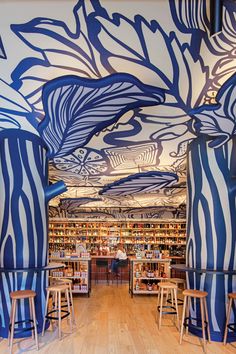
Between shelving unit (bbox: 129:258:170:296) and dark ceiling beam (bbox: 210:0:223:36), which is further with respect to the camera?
shelving unit (bbox: 129:258:170:296)

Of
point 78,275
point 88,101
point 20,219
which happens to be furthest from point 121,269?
point 88,101

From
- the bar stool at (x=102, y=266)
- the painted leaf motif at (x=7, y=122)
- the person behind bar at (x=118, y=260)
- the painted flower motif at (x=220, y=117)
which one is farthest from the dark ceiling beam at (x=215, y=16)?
the bar stool at (x=102, y=266)

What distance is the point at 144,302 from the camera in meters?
7.88

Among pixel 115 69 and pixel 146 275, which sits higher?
pixel 115 69

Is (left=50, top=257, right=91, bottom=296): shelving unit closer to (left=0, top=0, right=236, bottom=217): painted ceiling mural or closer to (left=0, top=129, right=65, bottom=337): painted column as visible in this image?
(left=0, top=129, right=65, bottom=337): painted column

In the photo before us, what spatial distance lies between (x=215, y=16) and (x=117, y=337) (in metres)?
4.39

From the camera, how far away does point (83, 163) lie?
7375 millimetres

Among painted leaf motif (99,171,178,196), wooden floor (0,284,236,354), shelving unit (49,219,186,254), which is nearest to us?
wooden floor (0,284,236,354)

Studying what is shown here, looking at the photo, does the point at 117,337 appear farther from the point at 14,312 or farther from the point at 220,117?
the point at 220,117

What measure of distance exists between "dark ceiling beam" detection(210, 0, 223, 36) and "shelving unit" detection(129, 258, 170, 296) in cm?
690

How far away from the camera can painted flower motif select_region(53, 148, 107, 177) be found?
21.7ft

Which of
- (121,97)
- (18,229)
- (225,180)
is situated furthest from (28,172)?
(225,180)

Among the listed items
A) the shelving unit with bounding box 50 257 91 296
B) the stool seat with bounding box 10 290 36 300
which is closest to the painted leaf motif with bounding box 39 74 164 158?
the stool seat with bounding box 10 290 36 300

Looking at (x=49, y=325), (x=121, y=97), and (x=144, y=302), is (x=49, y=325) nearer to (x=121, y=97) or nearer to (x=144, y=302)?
(x=144, y=302)
